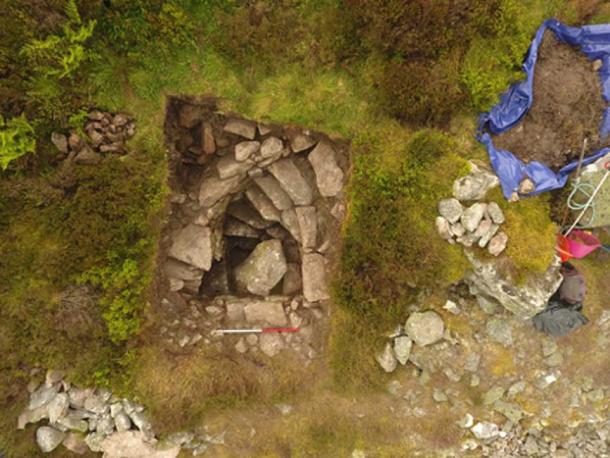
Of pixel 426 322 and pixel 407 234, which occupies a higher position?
pixel 407 234

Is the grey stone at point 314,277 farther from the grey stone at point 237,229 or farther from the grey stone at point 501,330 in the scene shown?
the grey stone at point 501,330

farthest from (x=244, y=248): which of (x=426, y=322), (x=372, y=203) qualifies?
(x=426, y=322)

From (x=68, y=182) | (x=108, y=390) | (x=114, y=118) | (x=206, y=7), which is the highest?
(x=206, y=7)

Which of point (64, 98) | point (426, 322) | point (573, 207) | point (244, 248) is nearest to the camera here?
point (64, 98)

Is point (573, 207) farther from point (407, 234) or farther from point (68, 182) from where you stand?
point (68, 182)

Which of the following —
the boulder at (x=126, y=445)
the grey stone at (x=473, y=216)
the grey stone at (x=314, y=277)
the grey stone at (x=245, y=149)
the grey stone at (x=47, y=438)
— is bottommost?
the boulder at (x=126, y=445)

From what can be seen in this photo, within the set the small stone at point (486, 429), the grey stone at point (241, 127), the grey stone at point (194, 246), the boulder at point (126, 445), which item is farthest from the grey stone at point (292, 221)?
the small stone at point (486, 429)

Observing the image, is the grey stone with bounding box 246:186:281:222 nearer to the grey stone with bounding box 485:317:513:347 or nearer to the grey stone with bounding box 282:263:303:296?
the grey stone with bounding box 282:263:303:296
